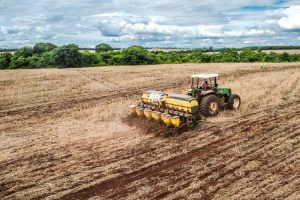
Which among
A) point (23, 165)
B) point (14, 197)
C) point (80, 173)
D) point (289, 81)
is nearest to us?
point (14, 197)

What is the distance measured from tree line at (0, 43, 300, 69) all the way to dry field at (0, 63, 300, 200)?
26560mm

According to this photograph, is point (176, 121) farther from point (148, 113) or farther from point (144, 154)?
point (144, 154)

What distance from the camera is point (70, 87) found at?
28047mm

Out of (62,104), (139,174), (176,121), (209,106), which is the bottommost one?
(139,174)

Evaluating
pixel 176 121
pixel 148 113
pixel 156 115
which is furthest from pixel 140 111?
pixel 176 121

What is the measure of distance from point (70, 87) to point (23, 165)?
1758 cm

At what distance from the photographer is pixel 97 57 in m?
49.7

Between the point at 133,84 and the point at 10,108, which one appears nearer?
the point at 10,108

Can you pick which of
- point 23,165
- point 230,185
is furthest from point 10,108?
point 230,185

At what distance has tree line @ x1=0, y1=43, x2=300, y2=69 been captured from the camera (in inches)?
1817

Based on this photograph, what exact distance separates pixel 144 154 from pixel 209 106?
189 inches

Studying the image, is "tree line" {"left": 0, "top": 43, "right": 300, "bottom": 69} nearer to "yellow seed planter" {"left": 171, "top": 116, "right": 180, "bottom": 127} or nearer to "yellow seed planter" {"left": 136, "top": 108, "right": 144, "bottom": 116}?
"yellow seed planter" {"left": 136, "top": 108, "right": 144, "bottom": 116}

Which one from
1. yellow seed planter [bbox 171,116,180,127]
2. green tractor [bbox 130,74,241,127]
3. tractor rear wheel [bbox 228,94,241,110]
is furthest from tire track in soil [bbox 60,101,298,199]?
tractor rear wheel [bbox 228,94,241,110]

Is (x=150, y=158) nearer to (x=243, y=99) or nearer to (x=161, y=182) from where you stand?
(x=161, y=182)
